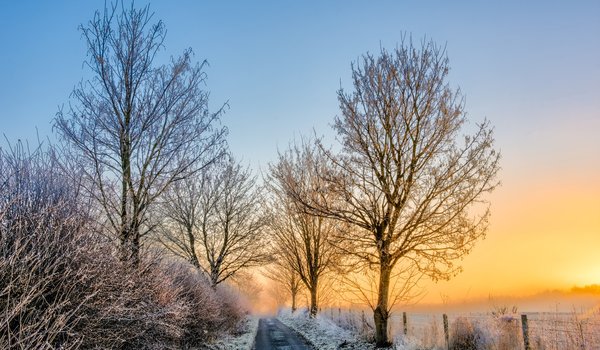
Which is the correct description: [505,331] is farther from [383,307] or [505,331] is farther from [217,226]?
[217,226]

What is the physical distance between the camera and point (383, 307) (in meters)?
12.6

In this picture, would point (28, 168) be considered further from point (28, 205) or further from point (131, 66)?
point (131, 66)

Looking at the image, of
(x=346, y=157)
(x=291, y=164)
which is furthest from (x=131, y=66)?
(x=291, y=164)

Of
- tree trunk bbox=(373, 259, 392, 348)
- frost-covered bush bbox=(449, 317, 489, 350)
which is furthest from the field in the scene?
tree trunk bbox=(373, 259, 392, 348)

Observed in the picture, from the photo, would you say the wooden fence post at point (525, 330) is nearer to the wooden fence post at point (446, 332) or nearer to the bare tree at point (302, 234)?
the wooden fence post at point (446, 332)

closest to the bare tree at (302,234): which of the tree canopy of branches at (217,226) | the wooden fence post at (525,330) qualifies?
the tree canopy of branches at (217,226)

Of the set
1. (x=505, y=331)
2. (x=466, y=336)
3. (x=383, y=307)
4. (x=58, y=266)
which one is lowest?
(x=466, y=336)

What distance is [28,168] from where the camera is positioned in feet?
18.0

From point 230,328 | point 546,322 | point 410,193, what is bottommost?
point 230,328

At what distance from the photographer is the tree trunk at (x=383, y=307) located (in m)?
12.6

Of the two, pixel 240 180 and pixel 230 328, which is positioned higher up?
pixel 240 180

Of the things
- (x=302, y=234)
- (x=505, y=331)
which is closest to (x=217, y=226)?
(x=302, y=234)

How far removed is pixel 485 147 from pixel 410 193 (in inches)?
96.7

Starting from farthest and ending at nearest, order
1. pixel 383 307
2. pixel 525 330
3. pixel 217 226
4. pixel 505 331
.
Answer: pixel 217 226 < pixel 383 307 < pixel 505 331 < pixel 525 330
